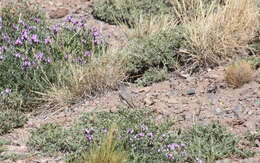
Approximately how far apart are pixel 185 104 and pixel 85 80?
1238 mm

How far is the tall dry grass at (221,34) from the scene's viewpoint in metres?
6.73

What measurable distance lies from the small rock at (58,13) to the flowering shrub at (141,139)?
→ 3.38 metres

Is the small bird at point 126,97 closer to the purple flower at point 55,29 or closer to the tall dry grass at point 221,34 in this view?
the tall dry grass at point 221,34

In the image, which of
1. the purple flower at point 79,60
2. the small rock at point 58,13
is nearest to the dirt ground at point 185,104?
the purple flower at point 79,60

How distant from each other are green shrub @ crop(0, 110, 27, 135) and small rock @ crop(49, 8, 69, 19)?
292cm

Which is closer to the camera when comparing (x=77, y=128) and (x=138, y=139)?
(x=138, y=139)

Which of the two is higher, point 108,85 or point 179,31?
point 179,31

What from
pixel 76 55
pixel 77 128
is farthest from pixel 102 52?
pixel 77 128

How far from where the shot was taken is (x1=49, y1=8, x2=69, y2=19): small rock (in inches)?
340

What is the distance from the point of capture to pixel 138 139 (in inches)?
191

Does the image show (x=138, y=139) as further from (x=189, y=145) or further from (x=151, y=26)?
(x=151, y=26)

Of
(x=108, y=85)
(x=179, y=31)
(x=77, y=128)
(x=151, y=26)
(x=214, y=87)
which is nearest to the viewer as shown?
(x=77, y=128)

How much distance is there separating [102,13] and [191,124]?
369 centimetres

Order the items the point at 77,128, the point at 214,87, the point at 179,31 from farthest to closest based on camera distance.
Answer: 1. the point at 179,31
2. the point at 214,87
3. the point at 77,128
